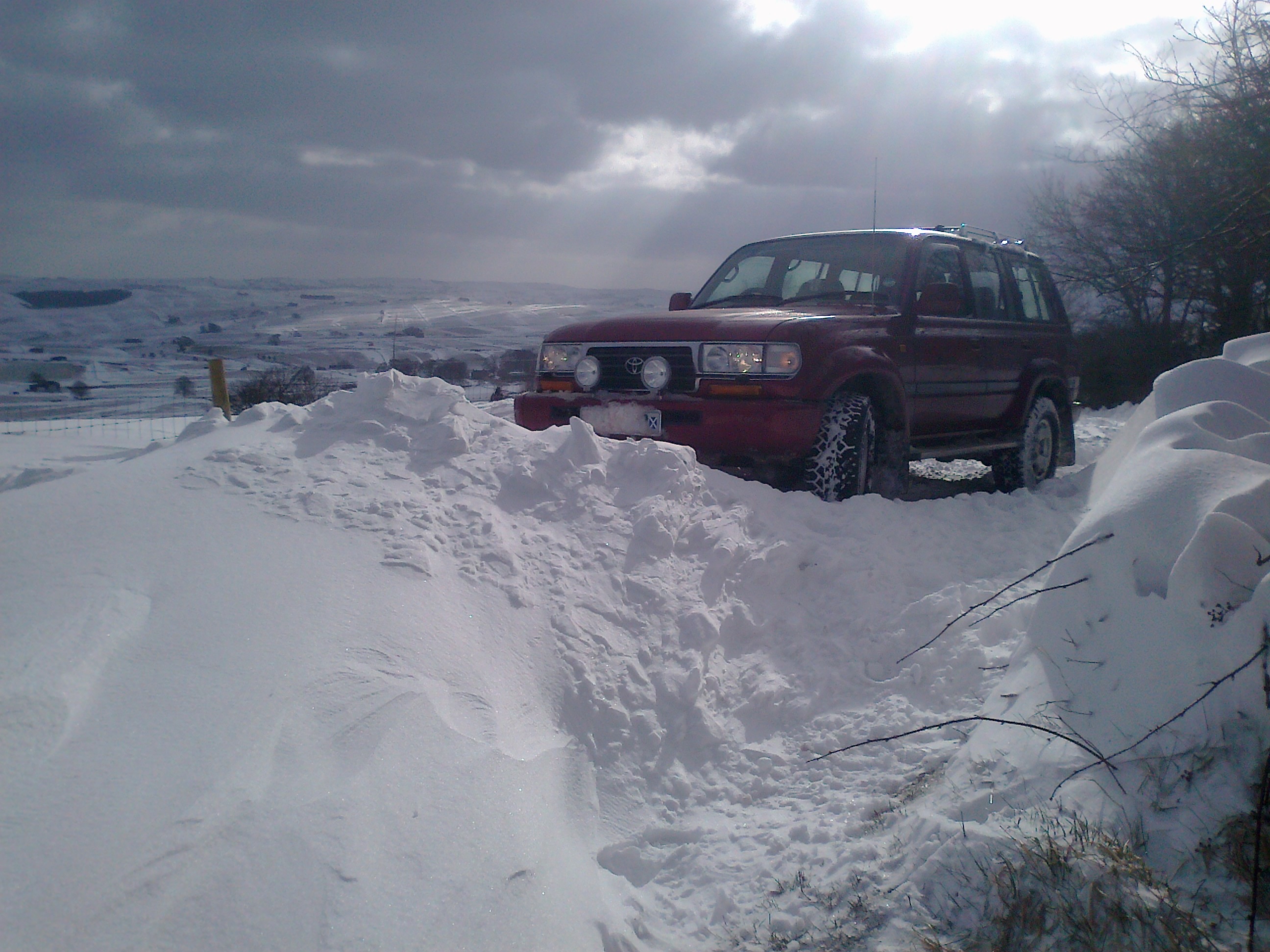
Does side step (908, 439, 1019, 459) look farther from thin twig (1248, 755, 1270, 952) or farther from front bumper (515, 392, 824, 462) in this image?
thin twig (1248, 755, 1270, 952)

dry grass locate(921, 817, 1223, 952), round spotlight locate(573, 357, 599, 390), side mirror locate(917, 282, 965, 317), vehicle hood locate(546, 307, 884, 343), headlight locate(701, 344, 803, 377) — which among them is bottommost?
dry grass locate(921, 817, 1223, 952)

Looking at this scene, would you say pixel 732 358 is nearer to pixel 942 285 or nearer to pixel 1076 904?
pixel 942 285

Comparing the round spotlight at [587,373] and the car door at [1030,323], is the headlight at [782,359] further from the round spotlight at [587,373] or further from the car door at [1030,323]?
the car door at [1030,323]

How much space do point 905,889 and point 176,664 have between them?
184 cm

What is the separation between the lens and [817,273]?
5.36m

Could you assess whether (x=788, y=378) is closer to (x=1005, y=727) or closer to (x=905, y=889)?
(x=1005, y=727)

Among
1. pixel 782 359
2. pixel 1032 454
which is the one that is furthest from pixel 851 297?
pixel 1032 454

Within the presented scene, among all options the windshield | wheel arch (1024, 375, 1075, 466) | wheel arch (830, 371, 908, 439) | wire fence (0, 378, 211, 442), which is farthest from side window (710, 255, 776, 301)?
wire fence (0, 378, 211, 442)

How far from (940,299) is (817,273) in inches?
33.9

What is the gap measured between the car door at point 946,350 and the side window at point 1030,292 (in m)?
0.95

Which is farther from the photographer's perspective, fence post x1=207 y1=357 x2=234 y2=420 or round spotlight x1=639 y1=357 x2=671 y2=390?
fence post x1=207 y1=357 x2=234 y2=420

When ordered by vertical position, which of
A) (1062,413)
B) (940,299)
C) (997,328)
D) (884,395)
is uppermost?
(940,299)

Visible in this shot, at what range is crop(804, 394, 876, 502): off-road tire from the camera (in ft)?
14.3

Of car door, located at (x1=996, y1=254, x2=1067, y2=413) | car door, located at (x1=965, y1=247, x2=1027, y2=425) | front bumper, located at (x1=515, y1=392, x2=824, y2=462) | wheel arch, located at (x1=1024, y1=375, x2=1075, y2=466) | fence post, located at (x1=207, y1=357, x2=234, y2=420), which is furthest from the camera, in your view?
fence post, located at (x1=207, y1=357, x2=234, y2=420)
